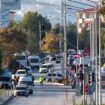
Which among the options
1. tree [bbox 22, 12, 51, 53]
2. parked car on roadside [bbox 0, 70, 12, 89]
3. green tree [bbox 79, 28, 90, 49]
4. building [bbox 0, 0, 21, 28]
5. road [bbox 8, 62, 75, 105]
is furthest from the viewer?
tree [bbox 22, 12, 51, 53]

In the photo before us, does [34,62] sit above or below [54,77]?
above

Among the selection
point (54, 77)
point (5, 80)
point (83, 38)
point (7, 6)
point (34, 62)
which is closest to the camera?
point (5, 80)

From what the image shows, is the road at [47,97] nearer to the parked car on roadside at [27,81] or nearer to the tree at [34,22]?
the parked car on roadside at [27,81]

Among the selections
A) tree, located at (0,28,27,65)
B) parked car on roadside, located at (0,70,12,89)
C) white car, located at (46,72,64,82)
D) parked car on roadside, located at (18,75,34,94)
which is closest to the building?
tree, located at (0,28,27,65)

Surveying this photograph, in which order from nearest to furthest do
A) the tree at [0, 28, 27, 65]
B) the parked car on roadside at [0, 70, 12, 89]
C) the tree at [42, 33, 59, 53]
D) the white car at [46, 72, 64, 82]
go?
the parked car on roadside at [0, 70, 12, 89], the white car at [46, 72, 64, 82], the tree at [0, 28, 27, 65], the tree at [42, 33, 59, 53]

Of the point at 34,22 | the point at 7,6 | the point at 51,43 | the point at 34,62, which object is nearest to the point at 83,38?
the point at 34,62

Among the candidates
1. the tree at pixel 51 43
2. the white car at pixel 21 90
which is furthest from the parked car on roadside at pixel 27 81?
the tree at pixel 51 43

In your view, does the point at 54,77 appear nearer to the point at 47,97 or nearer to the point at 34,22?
the point at 47,97

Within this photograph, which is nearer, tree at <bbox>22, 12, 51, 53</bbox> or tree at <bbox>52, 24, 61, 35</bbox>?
tree at <bbox>52, 24, 61, 35</bbox>

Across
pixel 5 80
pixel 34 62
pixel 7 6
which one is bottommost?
pixel 5 80

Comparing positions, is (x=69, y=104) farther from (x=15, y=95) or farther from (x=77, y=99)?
(x=15, y=95)

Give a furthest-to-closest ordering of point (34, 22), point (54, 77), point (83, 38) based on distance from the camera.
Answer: point (34, 22), point (83, 38), point (54, 77)

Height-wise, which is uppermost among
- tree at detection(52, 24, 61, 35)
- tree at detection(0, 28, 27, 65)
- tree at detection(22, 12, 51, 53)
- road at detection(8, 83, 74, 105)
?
tree at detection(22, 12, 51, 53)

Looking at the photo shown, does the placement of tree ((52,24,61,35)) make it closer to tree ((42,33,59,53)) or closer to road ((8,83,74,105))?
tree ((42,33,59,53))
